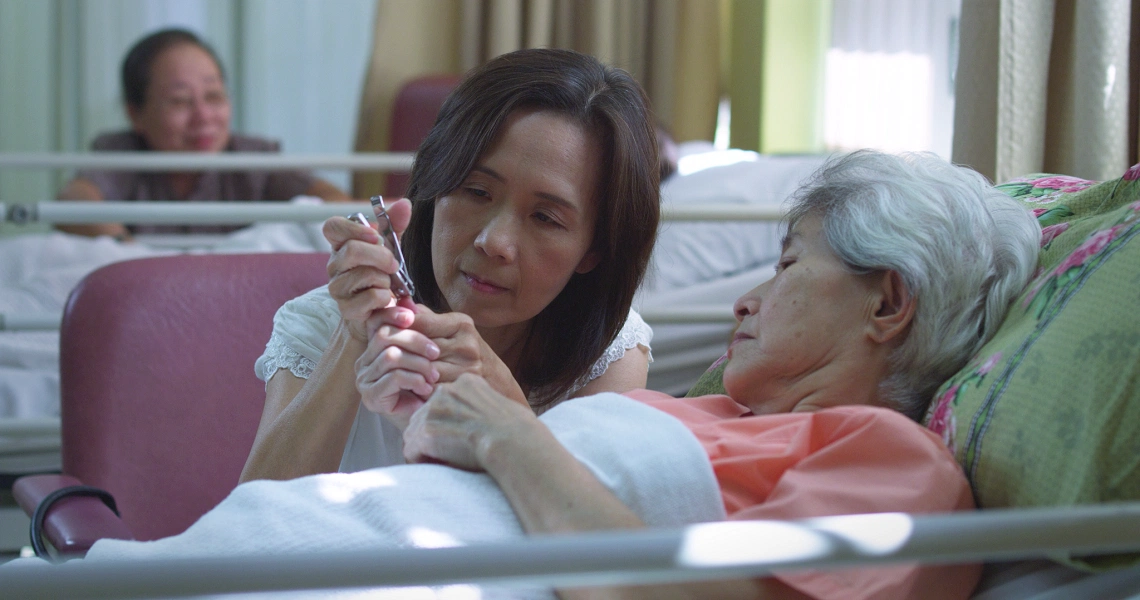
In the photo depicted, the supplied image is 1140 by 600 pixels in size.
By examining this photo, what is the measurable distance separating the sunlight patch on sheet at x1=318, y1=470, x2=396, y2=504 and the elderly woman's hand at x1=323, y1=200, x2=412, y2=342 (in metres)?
0.20

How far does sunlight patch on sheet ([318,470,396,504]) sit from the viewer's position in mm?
948

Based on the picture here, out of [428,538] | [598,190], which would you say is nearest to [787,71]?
[598,190]

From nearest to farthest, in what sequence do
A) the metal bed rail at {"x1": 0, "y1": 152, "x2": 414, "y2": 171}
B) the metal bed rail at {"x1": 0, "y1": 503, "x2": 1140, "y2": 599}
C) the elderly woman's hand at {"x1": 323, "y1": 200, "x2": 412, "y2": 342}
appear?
the metal bed rail at {"x1": 0, "y1": 503, "x2": 1140, "y2": 599} → the elderly woman's hand at {"x1": 323, "y1": 200, "x2": 412, "y2": 342} → the metal bed rail at {"x1": 0, "y1": 152, "x2": 414, "y2": 171}

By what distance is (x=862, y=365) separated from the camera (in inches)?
44.9

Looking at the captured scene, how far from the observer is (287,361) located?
1.37 meters

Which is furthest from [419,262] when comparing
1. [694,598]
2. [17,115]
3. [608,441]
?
[17,115]

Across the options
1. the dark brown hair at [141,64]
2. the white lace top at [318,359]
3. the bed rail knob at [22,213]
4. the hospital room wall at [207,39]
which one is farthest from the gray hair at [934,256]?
the hospital room wall at [207,39]

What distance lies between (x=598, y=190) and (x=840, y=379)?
1.36 ft

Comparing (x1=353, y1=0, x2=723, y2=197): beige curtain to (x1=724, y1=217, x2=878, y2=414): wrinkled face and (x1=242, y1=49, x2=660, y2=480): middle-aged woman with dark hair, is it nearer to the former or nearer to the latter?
(x1=242, y1=49, x2=660, y2=480): middle-aged woman with dark hair

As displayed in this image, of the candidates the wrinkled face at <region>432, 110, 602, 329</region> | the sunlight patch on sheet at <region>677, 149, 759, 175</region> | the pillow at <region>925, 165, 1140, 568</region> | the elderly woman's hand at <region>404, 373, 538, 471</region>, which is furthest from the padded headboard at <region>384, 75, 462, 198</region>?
the pillow at <region>925, 165, 1140, 568</region>

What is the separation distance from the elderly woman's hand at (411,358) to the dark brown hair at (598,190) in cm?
24

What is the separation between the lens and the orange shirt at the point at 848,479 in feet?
2.82

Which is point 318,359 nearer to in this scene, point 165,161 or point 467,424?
point 467,424

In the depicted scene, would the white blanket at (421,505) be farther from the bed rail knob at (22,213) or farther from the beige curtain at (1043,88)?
the bed rail knob at (22,213)
